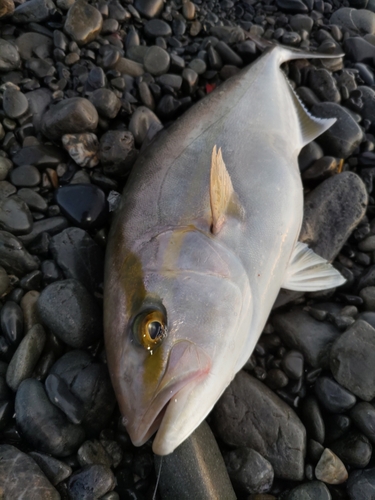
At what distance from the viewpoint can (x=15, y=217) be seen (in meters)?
2.97

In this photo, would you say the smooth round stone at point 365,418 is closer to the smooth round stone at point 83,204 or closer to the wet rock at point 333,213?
the wet rock at point 333,213

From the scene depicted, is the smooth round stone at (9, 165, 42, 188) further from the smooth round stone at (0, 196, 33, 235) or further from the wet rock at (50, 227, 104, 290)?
the wet rock at (50, 227, 104, 290)

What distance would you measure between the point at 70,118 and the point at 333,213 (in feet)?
7.53

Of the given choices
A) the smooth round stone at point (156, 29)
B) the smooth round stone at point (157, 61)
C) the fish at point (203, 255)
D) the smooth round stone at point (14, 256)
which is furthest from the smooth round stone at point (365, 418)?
the smooth round stone at point (156, 29)

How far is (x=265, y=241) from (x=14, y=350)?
1792 mm

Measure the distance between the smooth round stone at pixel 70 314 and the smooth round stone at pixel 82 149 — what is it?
1170mm

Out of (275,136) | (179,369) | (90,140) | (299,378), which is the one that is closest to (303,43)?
(275,136)

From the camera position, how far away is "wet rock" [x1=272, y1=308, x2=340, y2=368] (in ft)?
9.19

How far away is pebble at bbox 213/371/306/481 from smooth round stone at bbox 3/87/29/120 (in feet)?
9.20

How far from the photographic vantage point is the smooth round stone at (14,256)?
2807 mm

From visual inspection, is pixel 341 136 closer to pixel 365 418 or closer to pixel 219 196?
pixel 219 196

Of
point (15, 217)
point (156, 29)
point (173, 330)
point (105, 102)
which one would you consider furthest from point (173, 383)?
point (156, 29)

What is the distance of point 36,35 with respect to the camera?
394 cm

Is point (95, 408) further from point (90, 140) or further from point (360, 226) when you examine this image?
point (360, 226)
